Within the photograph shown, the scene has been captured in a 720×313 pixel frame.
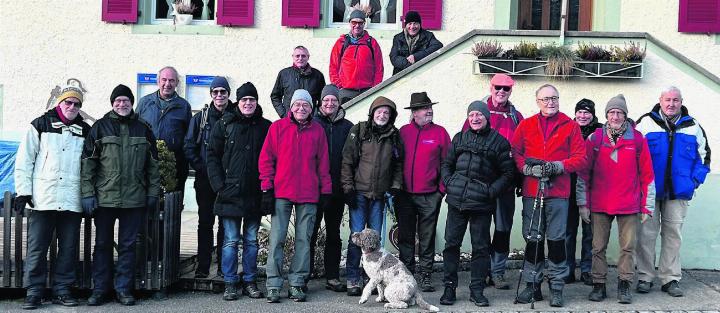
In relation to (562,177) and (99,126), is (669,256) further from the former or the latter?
(99,126)

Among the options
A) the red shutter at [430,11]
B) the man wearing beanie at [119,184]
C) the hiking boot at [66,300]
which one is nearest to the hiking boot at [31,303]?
the hiking boot at [66,300]

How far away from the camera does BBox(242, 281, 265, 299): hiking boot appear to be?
8.64 metres

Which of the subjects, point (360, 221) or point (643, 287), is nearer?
point (360, 221)

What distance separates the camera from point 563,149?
841cm

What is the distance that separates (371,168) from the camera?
8.70m

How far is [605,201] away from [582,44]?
8.24 ft

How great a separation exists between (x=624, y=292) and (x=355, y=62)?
3920mm

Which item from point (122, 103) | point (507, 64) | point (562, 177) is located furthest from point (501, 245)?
point (122, 103)

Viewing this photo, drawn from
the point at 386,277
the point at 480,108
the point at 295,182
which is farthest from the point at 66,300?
the point at 480,108

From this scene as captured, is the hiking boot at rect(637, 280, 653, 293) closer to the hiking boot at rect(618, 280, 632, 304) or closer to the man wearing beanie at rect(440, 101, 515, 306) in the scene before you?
the hiking boot at rect(618, 280, 632, 304)

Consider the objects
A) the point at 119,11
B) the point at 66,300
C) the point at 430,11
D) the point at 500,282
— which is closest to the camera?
the point at 66,300

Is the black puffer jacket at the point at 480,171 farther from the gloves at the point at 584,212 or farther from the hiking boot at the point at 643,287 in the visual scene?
the hiking boot at the point at 643,287

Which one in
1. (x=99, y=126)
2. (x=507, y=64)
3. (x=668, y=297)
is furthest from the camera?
(x=507, y=64)

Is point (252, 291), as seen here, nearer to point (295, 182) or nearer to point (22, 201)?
point (295, 182)
